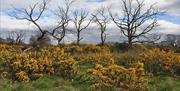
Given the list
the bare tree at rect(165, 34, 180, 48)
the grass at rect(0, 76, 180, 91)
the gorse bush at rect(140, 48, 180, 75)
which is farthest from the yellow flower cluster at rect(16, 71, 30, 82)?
the bare tree at rect(165, 34, 180, 48)

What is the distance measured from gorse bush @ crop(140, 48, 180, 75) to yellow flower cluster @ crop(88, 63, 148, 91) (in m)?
4.01

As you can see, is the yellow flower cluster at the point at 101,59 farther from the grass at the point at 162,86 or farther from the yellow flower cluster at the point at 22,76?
the yellow flower cluster at the point at 22,76

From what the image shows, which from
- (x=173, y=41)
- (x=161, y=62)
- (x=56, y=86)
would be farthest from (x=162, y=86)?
(x=173, y=41)

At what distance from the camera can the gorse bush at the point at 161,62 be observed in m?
16.1

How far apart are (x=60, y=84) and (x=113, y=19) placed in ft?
139

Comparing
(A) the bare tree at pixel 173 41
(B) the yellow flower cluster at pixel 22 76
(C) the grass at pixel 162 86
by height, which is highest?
(B) the yellow flower cluster at pixel 22 76

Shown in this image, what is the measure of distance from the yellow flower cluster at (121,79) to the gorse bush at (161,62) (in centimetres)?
401

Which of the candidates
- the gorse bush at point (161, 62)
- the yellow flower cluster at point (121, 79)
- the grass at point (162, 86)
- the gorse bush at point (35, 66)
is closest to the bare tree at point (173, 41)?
the gorse bush at point (161, 62)

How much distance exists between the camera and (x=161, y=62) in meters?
16.7

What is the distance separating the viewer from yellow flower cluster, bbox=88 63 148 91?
1171 centimetres

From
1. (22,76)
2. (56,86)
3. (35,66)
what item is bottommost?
(56,86)

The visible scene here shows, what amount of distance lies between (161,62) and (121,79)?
517 centimetres

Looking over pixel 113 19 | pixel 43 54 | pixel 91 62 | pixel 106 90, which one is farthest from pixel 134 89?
pixel 113 19

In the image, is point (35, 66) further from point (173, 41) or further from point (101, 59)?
point (173, 41)
